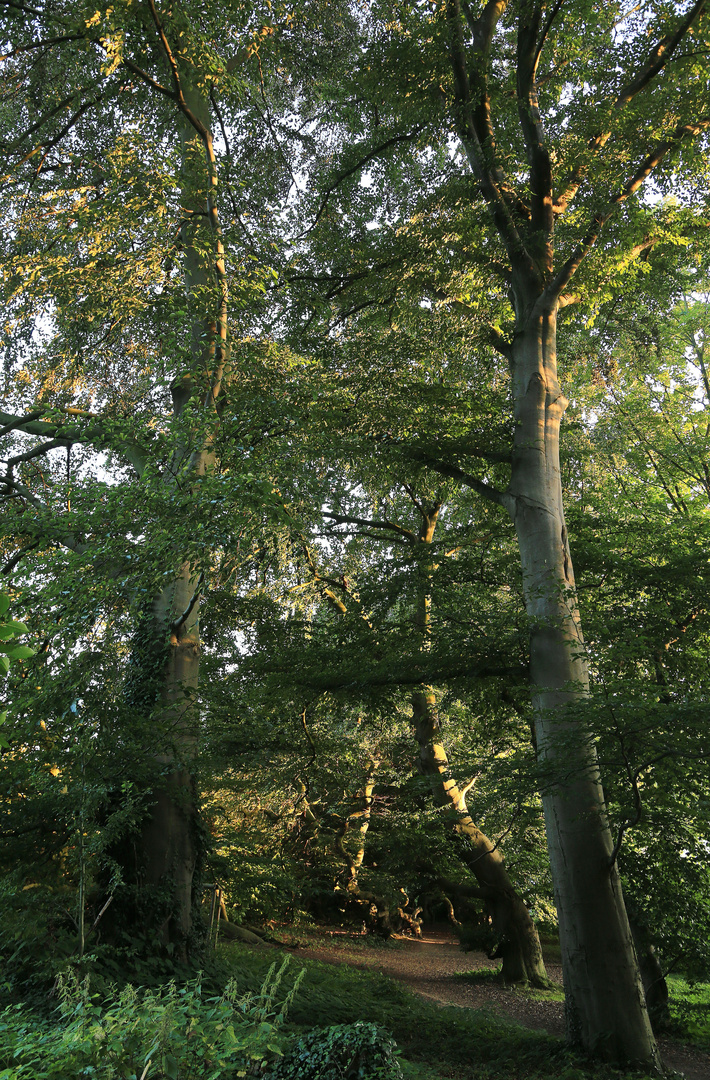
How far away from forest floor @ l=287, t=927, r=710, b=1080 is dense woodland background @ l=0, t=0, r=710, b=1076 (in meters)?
0.73

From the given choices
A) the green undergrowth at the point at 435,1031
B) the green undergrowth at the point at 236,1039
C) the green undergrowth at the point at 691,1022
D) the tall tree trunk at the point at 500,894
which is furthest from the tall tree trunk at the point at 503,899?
the green undergrowth at the point at 236,1039

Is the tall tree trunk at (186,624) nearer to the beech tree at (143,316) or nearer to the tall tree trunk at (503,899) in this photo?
the beech tree at (143,316)

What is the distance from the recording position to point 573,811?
623 cm

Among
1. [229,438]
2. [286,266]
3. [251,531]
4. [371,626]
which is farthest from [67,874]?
[286,266]

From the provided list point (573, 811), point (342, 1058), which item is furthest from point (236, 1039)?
point (573, 811)

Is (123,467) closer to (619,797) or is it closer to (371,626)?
(371,626)

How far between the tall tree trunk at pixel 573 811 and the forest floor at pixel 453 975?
4.19 ft

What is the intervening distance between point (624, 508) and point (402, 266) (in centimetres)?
490

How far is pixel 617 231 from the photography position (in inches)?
326

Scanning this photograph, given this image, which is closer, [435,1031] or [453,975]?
[435,1031]

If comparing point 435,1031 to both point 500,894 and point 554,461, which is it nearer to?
point 500,894

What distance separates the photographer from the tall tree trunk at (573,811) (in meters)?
5.54

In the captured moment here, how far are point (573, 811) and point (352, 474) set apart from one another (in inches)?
229

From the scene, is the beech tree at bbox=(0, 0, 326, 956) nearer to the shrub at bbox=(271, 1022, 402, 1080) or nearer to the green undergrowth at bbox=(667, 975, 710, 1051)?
the shrub at bbox=(271, 1022, 402, 1080)
